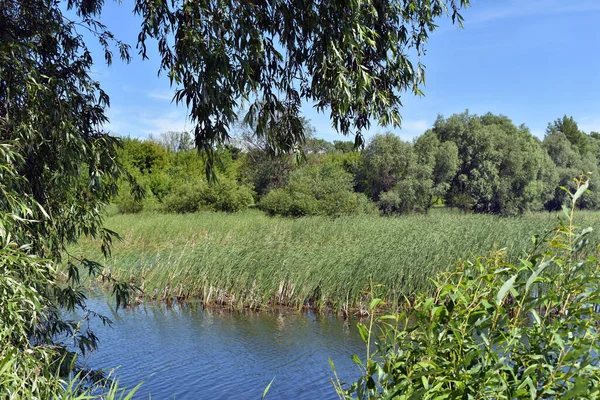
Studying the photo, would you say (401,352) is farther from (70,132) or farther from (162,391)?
(162,391)

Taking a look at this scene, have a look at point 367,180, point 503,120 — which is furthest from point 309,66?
point 503,120

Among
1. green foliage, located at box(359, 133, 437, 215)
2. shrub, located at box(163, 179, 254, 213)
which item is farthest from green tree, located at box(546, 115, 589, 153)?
shrub, located at box(163, 179, 254, 213)

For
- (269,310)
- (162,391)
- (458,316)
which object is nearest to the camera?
(458,316)

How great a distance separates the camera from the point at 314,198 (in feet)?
83.2

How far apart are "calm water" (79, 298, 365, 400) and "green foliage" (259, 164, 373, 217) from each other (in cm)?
1448

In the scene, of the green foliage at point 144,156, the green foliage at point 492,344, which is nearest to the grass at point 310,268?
the green foliage at point 492,344

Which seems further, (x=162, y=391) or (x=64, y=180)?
(x=162, y=391)

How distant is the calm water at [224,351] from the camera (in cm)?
691

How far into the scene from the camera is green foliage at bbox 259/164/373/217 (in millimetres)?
24844

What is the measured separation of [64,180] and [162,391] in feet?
11.1

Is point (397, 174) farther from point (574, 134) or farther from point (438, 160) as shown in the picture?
point (574, 134)

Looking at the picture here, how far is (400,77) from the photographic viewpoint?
4.58 meters

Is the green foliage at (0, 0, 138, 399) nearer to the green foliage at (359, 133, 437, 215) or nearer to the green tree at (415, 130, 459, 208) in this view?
the green foliage at (359, 133, 437, 215)

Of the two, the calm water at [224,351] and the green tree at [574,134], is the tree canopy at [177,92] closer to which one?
the calm water at [224,351]
